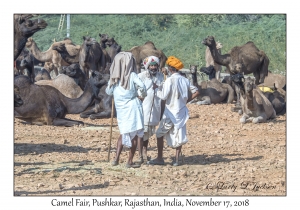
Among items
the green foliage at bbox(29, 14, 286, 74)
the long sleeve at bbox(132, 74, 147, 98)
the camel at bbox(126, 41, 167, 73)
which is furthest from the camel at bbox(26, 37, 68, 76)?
the long sleeve at bbox(132, 74, 147, 98)

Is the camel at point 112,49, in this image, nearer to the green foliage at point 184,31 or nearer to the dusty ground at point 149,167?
the green foliage at point 184,31

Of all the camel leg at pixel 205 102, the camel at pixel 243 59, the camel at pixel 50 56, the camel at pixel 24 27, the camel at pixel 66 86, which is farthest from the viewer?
the camel at pixel 50 56

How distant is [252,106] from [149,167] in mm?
7065

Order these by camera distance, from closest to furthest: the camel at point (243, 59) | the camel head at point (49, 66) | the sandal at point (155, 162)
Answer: the sandal at point (155, 162) < the camel at point (243, 59) < the camel head at point (49, 66)

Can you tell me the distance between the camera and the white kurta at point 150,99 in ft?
36.9

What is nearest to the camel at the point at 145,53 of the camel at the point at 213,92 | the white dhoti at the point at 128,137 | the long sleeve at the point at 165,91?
the camel at the point at 213,92

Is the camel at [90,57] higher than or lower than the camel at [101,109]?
higher

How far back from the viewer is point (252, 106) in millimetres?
17688

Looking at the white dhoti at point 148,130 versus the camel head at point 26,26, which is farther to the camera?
the camel head at point 26,26

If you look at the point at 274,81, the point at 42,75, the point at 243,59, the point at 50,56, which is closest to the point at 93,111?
the point at 42,75

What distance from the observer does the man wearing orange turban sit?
11117mm

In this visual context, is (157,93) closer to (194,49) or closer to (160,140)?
(160,140)

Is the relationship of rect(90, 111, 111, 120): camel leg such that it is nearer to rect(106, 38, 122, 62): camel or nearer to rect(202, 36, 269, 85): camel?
rect(202, 36, 269, 85): camel
